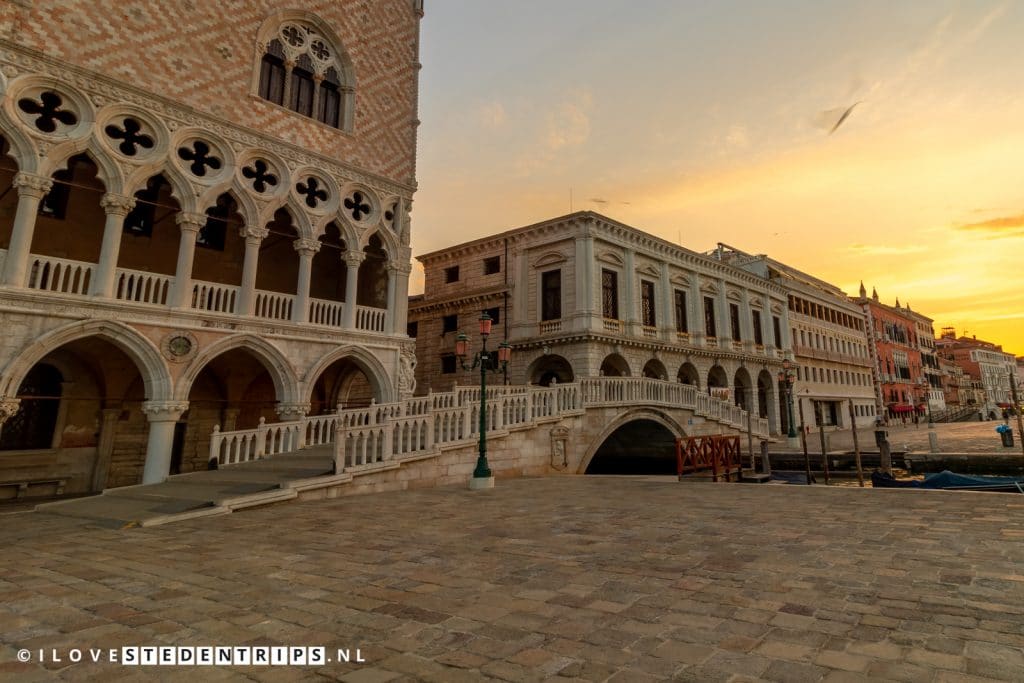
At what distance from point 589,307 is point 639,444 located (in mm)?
6845

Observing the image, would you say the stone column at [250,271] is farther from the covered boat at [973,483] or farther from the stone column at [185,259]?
the covered boat at [973,483]

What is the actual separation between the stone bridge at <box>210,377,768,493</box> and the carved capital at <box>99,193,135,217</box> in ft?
19.4

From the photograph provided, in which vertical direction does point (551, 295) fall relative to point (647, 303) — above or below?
below

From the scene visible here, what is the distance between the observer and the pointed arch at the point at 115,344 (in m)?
10.4

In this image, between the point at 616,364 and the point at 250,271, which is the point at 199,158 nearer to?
the point at 250,271

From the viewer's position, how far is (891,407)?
51875 mm

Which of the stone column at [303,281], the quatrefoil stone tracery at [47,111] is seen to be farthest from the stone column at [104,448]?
the quatrefoil stone tracery at [47,111]

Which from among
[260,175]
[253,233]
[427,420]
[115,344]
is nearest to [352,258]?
[253,233]

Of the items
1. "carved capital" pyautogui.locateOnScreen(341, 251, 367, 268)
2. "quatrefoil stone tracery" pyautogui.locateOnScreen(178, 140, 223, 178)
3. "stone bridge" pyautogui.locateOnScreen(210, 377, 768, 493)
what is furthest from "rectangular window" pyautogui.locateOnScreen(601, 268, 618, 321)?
"quatrefoil stone tracery" pyautogui.locateOnScreen(178, 140, 223, 178)

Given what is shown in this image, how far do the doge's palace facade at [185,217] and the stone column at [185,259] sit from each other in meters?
0.06

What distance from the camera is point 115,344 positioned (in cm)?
1191

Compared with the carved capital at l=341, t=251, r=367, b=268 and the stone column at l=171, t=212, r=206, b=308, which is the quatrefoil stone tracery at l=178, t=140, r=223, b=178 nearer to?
the stone column at l=171, t=212, r=206, b=308

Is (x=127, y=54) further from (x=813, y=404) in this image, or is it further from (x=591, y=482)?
(x=813, y=404)

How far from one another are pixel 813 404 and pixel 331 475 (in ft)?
139
